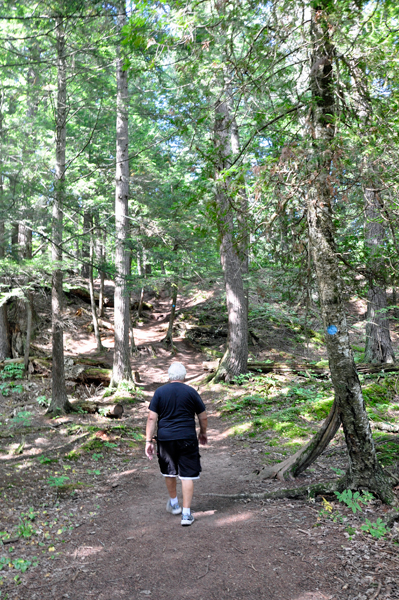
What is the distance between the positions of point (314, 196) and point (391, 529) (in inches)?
134

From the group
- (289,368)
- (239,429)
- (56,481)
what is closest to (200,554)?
(56,481)

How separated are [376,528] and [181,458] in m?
2.12

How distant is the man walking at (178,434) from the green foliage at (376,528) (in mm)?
1816

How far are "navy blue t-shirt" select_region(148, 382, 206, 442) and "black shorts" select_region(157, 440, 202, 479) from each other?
0.24 feet

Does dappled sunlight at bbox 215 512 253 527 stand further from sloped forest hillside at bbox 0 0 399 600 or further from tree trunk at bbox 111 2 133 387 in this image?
tree trunk at bbox 111 2 133 387

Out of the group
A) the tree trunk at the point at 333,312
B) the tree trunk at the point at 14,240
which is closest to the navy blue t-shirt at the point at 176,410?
the tree trunk at the point at 333,312

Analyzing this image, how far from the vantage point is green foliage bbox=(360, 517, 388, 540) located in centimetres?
357

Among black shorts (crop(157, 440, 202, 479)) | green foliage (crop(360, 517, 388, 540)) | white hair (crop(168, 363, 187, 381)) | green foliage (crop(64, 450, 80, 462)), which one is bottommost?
green foliage (crop(64, 450, 80, 462))

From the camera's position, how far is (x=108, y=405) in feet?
37.4

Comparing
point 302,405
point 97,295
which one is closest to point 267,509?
point 302,405

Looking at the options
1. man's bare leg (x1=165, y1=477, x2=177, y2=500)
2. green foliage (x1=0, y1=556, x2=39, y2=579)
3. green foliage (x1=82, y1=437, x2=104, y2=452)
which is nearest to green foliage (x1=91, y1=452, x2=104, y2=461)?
green foliage (x1=82, y1=437, x2=104, y2=452)

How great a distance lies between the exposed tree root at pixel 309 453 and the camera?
15.1 ft

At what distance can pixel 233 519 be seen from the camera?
4414mm

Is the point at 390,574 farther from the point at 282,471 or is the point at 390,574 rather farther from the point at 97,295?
the point at 97,295
